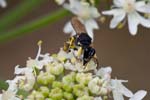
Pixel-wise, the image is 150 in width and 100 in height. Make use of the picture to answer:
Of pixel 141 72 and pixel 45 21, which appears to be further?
pixel 141 72

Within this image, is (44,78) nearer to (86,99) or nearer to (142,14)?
(86,99)

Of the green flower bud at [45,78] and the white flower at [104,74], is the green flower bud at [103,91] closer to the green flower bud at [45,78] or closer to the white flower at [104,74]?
the white flower at [104,74]

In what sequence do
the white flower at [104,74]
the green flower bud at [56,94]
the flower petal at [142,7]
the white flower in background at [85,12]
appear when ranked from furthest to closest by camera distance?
1. the white flower in background at [85,12]
2. the flower petal at [142,7]
3. the white flower at [104,74]
4. the green flower bud at [56,94]

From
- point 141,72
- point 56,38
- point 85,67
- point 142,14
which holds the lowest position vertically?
point 85,67

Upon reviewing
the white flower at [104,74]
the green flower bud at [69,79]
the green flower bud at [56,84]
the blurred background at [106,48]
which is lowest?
the green flower bud at [56,84]

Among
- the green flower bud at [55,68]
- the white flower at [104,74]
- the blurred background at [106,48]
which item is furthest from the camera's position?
the blurred background at [106,48]

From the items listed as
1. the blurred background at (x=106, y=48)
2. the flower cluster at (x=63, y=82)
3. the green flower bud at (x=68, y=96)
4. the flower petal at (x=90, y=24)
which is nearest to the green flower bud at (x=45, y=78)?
the flower cluster at (x=63, y=82)

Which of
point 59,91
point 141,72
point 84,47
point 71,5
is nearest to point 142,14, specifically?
point 71,5

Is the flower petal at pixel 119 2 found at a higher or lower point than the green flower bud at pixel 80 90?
higher

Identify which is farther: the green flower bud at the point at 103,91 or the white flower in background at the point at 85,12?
the white flower in background at the point at 85,12
